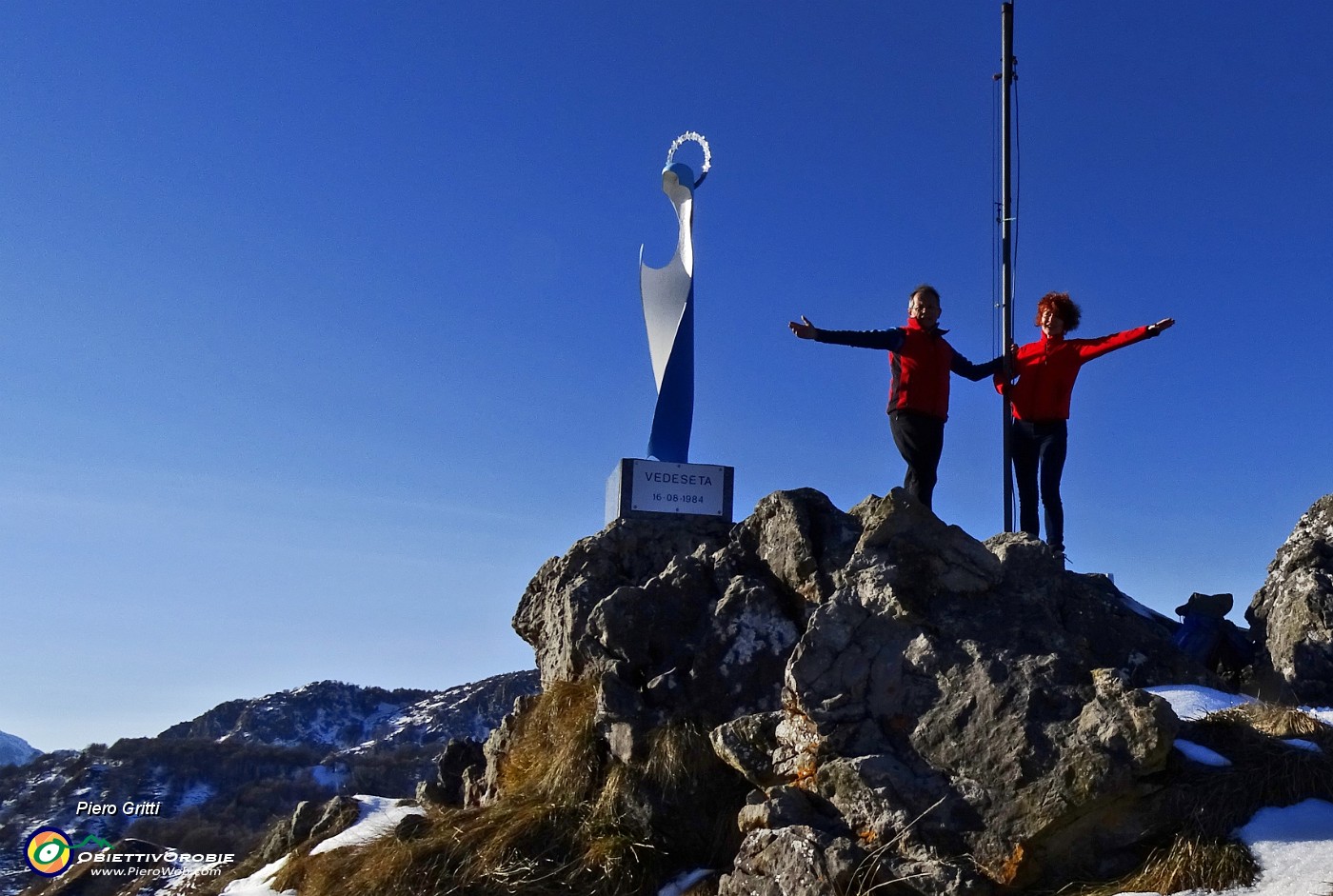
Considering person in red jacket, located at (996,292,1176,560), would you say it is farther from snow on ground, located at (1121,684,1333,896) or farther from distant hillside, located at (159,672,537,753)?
distant hillside, located at (159,672,537,753)

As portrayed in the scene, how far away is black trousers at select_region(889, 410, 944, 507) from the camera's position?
8.34 meters

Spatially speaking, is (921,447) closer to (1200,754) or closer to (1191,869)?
(1200,754)

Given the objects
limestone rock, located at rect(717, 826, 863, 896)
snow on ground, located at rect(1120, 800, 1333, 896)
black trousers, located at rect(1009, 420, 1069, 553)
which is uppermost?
black trousers, located at rect(1009, 420, 1069, 553)

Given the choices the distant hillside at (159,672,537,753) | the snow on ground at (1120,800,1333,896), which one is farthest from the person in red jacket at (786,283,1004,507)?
the distant hillside at (159,672,537,753)

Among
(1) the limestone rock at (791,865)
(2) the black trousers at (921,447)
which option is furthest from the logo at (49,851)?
(2) the black trousers at (921,447)

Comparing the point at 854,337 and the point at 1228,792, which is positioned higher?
the point at 854,337

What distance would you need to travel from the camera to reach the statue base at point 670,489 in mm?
11141

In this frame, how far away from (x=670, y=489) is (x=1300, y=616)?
19.6ft

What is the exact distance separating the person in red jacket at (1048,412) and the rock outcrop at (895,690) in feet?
2.38

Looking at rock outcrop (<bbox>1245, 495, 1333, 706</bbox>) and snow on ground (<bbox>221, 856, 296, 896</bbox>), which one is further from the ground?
rock outcrop (<bbox>1245, 495, 1333, 706</bbox>)

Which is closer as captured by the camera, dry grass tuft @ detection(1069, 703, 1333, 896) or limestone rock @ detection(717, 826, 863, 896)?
dry grass tuft @ detection(1069, 703, 1333, 896)

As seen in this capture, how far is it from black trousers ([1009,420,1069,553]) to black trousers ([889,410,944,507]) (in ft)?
2.13

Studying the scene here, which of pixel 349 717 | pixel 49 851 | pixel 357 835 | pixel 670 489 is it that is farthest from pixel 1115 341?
pixel 349 717

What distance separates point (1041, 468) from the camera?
8.37 meters
